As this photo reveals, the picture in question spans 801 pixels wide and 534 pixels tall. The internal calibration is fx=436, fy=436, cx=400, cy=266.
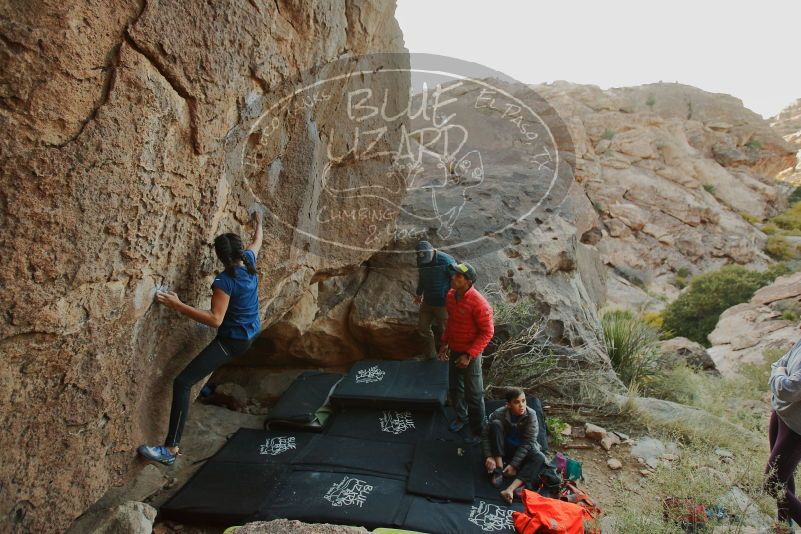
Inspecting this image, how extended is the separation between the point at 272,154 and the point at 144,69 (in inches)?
47.2

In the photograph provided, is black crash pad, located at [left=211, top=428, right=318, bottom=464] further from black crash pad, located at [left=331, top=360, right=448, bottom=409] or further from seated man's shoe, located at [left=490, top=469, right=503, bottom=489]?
seated man's shoe, located at [left=490, top=469, right=503, bottom=489]

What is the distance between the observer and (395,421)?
12.9 ft

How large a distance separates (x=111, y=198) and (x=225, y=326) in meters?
1.09

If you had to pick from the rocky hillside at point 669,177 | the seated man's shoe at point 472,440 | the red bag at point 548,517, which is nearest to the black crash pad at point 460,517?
the red bag at point 548,517

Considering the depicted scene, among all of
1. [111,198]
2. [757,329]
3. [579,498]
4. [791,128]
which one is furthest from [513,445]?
[791,128]

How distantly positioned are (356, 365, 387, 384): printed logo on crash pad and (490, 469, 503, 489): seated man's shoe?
1.53 meters

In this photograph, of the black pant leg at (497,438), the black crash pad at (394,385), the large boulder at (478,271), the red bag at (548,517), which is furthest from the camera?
the large boulder at (478,271)

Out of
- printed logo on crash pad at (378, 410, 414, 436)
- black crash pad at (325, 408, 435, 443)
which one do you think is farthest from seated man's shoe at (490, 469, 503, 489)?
printed logo on crash pad at (378, 410, 414, 436)

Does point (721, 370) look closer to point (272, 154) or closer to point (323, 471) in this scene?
point (323, 471)

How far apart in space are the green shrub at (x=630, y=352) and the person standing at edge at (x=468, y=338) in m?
Result: 2.76

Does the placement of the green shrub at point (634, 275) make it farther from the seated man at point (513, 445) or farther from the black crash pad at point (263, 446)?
the black crash pad at point (263, 446)

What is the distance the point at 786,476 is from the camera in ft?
8.45

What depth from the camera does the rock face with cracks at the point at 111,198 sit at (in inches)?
68.1

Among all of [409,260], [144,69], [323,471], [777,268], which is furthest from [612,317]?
[777,268]
